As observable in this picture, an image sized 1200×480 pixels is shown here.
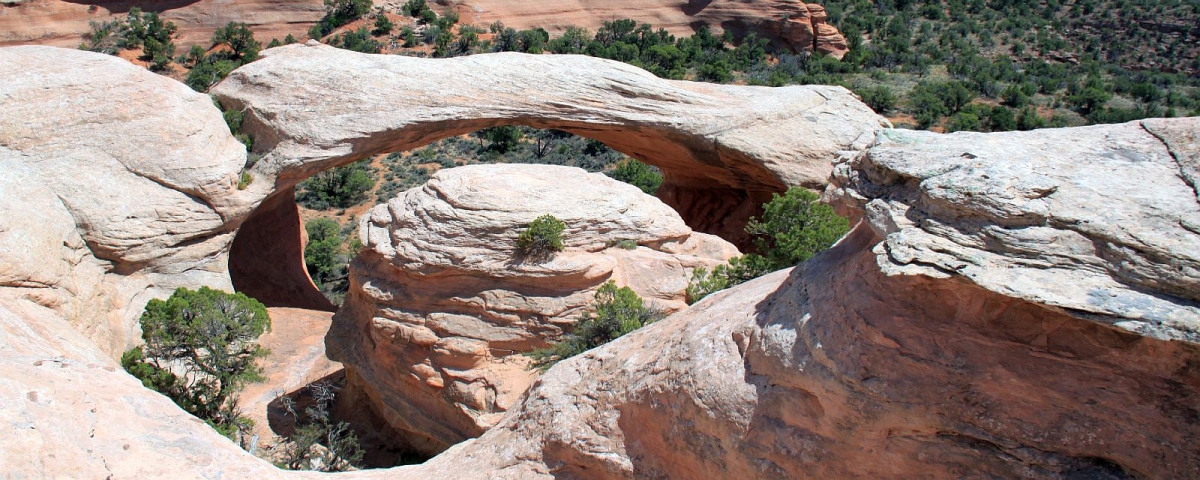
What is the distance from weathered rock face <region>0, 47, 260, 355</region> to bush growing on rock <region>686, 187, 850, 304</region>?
8831 millimetres

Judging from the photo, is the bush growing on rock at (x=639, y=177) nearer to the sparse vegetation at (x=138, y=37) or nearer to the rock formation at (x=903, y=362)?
the rock formation at (x=903, y=362)

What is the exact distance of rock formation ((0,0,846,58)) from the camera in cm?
4162

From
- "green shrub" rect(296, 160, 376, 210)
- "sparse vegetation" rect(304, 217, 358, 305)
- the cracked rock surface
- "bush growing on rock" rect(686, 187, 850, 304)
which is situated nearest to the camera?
the cracked rock surface

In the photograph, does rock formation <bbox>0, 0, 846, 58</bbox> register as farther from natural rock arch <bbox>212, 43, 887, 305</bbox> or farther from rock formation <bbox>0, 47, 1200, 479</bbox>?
rock formation <bbox>0, 47, 1200, 479</bbox>

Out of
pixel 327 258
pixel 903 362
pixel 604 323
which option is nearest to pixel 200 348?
pixel 604 323

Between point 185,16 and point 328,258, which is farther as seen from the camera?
point 185,16

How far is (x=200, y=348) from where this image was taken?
13.6 m

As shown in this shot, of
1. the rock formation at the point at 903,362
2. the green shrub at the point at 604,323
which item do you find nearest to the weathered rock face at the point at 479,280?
the green shrub at the point at 604,323

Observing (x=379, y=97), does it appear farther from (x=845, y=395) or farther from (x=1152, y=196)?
(x=1152, y=196)

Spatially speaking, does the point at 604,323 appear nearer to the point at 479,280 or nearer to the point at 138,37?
the point at 479,280

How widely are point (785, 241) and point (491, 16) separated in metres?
34.2

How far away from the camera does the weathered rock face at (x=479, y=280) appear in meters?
13.0

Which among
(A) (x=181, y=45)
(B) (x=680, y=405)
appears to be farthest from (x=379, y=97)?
(A) (x=181, y=45)

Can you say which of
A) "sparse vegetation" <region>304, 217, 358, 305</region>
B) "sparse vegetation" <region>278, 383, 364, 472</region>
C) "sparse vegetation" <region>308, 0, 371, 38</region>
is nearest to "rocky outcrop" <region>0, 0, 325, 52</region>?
"sparse vegetation" <region>308, 0, 371, 38</region>
